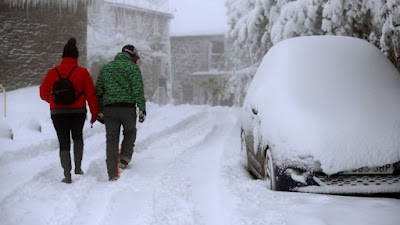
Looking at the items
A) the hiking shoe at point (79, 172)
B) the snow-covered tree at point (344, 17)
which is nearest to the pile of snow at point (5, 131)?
the hiking shoe at point (79, 172)

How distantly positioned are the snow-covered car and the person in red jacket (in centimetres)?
224

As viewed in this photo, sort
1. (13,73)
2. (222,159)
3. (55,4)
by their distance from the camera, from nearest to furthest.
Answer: (222,159)
(55,4)
(13,73)

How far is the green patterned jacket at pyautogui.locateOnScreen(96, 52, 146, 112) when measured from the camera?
581cm

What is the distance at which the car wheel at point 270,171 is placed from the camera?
4730 millimetres

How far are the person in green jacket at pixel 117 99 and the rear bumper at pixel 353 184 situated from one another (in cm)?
253

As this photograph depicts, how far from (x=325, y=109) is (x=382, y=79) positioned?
3.79 ft

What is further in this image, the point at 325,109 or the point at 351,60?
the point at 351,60

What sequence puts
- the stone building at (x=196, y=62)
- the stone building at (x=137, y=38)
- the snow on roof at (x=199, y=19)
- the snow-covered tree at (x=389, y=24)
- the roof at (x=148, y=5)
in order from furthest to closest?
the stone building at (x=196, y=62) → the snow on roof at (x=199, y=19) → the roof at (x=148, y=5) → the stone building at (x=137, y=38) → the snow-covered tree at (x=389, y=24)

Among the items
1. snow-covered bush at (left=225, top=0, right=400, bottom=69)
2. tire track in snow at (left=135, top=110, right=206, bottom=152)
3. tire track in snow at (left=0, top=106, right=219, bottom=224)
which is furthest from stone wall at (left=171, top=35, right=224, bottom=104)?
tire track in snow at (left=0, top=106, right=219, bottom=224)

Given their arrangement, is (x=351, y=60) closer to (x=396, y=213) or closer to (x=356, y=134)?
(x=356, y=134)

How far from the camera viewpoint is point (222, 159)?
24.0ft

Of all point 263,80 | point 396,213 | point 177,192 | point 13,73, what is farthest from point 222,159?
point 13,73

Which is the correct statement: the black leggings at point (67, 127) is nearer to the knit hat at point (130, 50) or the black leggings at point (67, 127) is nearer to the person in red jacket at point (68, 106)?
the person in red jacket at point (68, 106)

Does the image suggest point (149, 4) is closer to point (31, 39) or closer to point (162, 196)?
point (31, 39)
